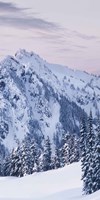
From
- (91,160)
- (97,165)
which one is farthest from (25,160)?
(97,165)

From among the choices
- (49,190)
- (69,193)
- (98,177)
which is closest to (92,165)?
(98,177)

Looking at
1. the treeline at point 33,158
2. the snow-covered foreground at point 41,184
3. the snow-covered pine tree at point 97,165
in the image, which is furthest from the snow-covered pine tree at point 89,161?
the treeline at point 33,158

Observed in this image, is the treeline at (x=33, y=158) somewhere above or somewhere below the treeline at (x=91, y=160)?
below

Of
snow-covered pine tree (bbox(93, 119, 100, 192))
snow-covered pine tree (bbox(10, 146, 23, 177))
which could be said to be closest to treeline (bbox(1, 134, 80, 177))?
snow-covered pine tree (bbox(10, 146, 23, 177))

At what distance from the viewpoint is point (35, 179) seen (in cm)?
7962

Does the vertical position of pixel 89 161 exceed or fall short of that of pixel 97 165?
it falls short

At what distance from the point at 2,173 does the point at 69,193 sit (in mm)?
61338

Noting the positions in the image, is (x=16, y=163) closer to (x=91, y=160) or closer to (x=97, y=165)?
(x=91, y=160)

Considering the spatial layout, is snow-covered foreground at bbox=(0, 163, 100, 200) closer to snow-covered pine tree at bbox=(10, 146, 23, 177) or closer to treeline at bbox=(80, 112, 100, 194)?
treeline at bbox=(80, 112, 100, 194)

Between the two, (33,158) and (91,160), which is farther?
(33,158)

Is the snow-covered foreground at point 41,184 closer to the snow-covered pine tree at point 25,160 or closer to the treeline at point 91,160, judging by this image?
the treeline at point 91,160

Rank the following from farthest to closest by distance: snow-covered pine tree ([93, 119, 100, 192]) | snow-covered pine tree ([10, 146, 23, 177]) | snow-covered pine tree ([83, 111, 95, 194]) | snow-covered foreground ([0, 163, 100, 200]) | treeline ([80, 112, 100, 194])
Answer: snow-covered pine tree ([10, 146, 23, 177]) < snow-covered foreground ([0, 163, 100, 200]) < snow-covered pine tree ([83, 111, 95, 194]) < treeline ([80, 112, 100, 194]) < snow-covered pine tree ([93, 119, 100, 192])

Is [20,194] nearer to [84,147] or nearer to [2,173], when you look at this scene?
[84,147]

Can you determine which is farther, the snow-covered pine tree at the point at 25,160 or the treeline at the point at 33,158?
the treeline at the point at 33,158
